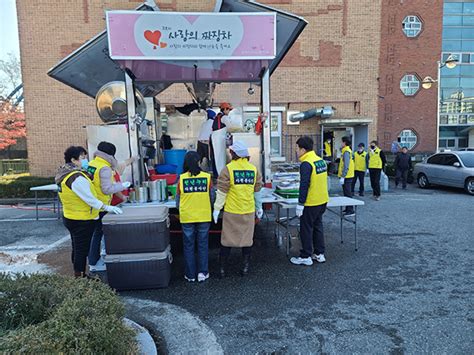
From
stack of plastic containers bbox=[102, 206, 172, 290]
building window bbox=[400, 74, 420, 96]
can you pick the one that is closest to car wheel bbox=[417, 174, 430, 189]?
building window bbox=[400, 74, 420, 96]

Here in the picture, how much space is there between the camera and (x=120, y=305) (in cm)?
280

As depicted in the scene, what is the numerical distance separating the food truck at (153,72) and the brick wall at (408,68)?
15969mm

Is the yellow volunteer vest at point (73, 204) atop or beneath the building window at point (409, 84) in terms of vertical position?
beneath

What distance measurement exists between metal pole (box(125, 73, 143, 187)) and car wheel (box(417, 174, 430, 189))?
12595mm

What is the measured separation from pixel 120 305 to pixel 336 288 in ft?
9.22

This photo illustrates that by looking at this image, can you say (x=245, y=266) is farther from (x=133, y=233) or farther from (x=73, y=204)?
(x=73, y=204)

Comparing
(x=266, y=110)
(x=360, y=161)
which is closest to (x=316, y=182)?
(x=266, y=110)

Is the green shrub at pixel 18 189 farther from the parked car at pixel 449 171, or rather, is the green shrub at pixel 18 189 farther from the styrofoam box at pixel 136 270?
the parked car at pixel 449 171

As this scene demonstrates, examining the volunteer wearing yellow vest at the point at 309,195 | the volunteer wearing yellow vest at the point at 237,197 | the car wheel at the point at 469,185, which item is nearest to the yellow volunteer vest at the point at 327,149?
the car wheel at the point at 469,185

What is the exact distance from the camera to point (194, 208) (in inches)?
179

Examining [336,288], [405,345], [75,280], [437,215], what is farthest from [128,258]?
[437,215]

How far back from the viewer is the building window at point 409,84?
2027cm

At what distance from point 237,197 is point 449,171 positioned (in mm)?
11568

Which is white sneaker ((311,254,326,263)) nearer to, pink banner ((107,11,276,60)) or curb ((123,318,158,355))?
curb ((123,318,158,355))
